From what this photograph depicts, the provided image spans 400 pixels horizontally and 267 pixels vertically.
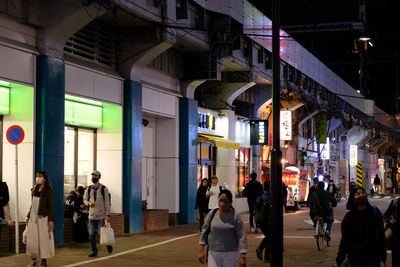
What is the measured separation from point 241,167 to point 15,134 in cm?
1822

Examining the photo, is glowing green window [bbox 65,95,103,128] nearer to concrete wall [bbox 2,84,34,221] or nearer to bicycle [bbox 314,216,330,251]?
concrete wall [bbox 2,84,34,221]

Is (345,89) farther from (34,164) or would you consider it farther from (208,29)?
(34,164)

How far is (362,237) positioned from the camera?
8586 mm

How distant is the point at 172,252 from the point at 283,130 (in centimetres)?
2091

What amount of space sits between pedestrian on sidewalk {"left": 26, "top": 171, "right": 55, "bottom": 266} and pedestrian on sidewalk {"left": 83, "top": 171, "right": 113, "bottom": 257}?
185 centimetres

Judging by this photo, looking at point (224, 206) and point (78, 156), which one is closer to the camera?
point (224, 206)

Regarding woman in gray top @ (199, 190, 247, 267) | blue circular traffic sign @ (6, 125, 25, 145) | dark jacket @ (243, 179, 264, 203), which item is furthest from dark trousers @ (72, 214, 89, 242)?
woman in gray top @ (199, 190, 247, 267)

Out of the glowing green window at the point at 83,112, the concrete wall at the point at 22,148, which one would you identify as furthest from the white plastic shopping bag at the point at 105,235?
the glowing green window at the point at 83,112

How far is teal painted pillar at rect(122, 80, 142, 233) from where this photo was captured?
20375mm

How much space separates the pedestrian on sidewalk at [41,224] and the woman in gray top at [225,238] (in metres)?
5.26

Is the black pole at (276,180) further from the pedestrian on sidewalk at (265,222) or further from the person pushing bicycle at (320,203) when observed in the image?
the person pushing bicycle at (320,203)

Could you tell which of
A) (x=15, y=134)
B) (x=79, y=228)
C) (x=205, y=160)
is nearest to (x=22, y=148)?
(x=15, y=134)

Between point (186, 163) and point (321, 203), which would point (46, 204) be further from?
point (186, 163)

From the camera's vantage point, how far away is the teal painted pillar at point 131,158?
20375mm
